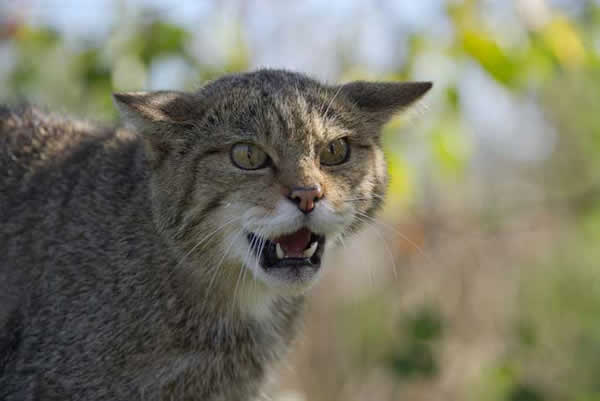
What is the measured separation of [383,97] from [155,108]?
4.23 ft

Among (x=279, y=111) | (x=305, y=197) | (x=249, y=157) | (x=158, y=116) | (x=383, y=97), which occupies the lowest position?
(x=305, y=197)


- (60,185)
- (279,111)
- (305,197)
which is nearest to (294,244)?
(305,197)

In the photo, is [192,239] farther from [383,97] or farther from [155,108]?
[383,97]

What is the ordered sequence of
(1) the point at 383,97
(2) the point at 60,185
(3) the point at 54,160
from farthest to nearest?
1. (3) the point at 54,160
2. (2) the point at 60,185
3. (1) the point at 383,97

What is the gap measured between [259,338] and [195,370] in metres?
0.44

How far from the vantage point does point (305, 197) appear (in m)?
3.48

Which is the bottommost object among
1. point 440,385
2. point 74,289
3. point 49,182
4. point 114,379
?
point 440,385

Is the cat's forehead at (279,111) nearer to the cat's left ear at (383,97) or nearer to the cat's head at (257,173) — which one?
the cat's head at (257,173)

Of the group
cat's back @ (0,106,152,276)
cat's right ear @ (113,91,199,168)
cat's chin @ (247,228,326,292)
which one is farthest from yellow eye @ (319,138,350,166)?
cat's back @ (0,106,152,276)

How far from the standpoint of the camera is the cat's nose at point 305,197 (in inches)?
137

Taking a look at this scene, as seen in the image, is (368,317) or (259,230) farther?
(368,317)

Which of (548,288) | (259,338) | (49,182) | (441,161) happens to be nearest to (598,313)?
(548,288)

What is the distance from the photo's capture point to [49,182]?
179 inches

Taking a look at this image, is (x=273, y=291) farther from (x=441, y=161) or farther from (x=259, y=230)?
(x=441, y=161)
